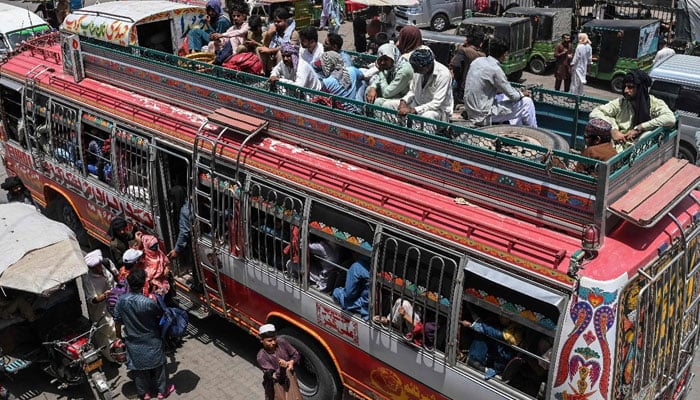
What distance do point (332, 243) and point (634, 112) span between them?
9.09ft

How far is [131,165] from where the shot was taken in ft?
24.7

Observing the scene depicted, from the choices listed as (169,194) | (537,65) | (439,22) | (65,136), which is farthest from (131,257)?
(439,22)

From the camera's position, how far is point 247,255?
634 centimetres

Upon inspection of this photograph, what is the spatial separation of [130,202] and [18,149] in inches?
118

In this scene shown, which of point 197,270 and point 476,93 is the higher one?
point 476,93

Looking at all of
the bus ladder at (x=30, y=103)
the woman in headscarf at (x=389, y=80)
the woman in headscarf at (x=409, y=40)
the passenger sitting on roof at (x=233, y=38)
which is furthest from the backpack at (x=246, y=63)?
the bus ladder at (x=30, y=103)

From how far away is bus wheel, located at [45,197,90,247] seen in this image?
9211mm

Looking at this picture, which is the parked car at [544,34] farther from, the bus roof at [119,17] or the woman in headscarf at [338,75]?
the woman in headscarf at [338,75]

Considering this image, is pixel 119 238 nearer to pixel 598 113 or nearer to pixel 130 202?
pixel 130 202

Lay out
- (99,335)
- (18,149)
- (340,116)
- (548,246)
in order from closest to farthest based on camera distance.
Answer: (548,246), (340,116), (99,335), (18,149)

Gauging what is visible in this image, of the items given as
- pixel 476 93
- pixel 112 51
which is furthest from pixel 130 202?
pixel 476 93

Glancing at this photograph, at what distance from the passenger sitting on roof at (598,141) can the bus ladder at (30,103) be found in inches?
273

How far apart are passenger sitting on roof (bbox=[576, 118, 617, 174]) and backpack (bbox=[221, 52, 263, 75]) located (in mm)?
4135

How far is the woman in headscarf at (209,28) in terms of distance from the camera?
10.1 metres
